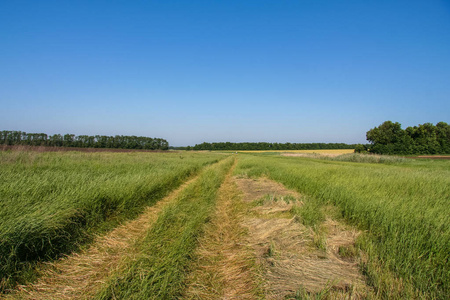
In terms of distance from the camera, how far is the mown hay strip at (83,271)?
203cm

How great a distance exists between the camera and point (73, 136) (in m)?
47.8

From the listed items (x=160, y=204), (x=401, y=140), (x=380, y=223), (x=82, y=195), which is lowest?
(x=160, y=204)

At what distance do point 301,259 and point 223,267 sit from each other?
1.11 m

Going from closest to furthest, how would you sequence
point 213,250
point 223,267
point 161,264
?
point 161,264, point 223,267, point 213,250

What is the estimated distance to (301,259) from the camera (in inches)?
104

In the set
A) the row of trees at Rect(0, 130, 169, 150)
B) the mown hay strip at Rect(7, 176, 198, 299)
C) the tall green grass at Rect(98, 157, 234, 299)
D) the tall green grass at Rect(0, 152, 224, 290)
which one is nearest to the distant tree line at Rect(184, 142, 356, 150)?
the row of trees at Rect(0, 130, 169, 150)

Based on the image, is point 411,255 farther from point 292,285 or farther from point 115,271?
point 115,271

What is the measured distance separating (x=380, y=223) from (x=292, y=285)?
92.2 inches

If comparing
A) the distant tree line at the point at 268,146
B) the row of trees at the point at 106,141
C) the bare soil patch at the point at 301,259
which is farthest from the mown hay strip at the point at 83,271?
the distant tree line at the point at 268,146

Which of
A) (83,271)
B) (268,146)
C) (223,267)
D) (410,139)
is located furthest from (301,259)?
(268,146)

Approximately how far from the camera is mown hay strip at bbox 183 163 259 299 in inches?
86.4

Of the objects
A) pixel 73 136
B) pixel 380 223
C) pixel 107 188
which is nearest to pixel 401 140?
pixel 380 223

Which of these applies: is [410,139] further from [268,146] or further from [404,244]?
[268,146]

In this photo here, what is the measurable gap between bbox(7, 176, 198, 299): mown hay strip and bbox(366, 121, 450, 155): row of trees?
185 feet
